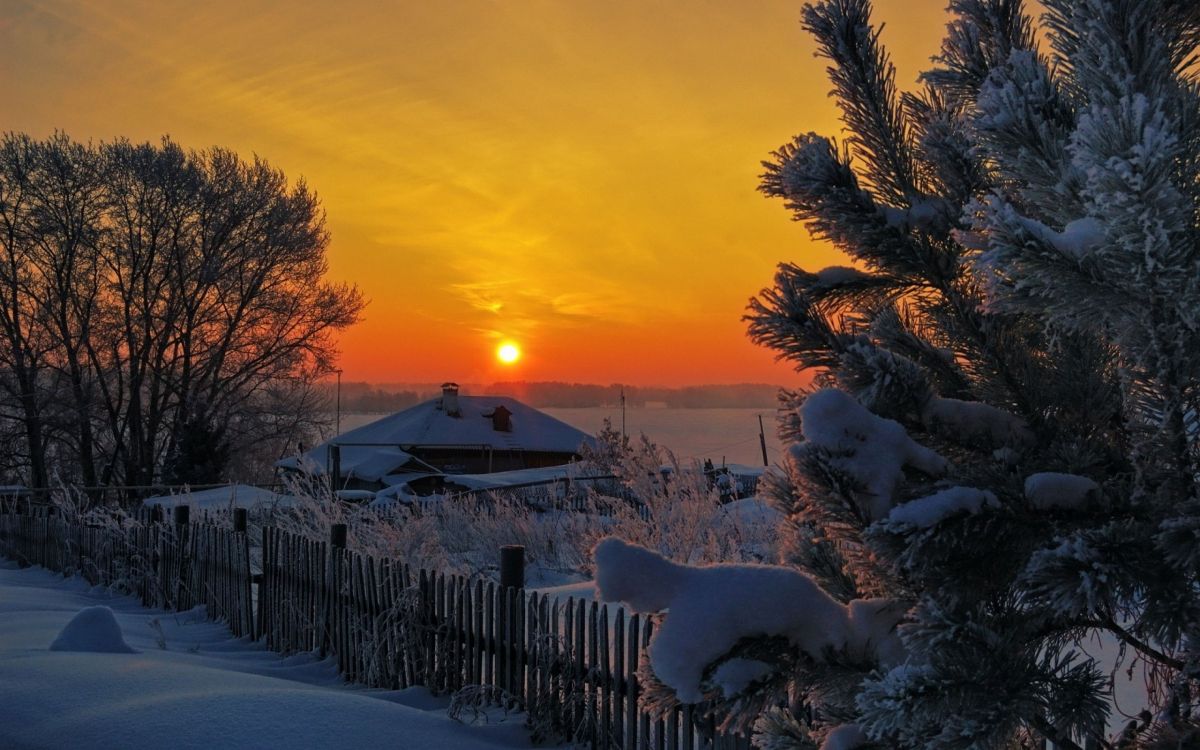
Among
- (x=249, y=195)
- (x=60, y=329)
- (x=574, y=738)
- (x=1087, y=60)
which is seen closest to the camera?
(x=1087, y=60)

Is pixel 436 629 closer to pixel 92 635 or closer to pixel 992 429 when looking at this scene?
pixel 92 635

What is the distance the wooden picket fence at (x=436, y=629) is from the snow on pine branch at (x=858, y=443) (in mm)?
645

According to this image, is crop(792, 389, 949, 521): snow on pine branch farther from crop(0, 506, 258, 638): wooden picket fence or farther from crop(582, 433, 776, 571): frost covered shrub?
crop(0, 506, 258, 638): wooden picket fence

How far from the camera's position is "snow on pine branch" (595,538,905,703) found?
5.31ft

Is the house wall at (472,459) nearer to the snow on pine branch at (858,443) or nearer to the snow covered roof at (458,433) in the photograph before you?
the snow covered roof at (458,433)

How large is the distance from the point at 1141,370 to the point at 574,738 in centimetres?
415

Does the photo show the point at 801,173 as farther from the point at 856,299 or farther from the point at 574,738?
the point at 574,738

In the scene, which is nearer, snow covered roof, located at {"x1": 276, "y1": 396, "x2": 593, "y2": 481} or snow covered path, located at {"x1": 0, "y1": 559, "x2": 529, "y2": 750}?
snow covered path, located at {"x1": 0, "y1": 559, "x2": 529, "y2": 750}

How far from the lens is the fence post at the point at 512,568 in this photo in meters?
5.56

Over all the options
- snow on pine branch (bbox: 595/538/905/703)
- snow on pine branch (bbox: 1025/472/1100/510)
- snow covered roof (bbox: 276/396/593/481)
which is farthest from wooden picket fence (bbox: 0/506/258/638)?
snow covered roof (bbox: 276/396/593/481)

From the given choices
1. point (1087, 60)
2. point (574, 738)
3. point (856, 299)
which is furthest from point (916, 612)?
point (574, 738)

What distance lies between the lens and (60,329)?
2662cm

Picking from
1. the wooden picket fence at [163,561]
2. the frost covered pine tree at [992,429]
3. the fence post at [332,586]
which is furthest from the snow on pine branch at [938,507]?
the wooden picket fence at [163,561]

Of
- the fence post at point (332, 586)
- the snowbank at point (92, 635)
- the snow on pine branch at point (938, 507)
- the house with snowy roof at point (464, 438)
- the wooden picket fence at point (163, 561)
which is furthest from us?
the house with snowy roof at point (464, 438)
